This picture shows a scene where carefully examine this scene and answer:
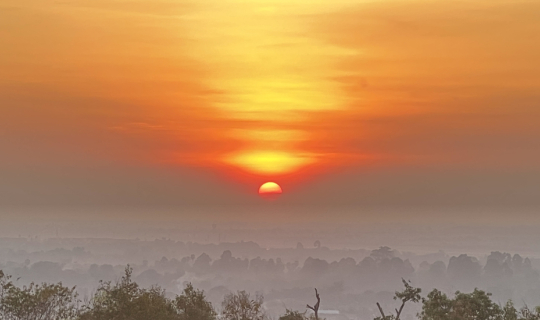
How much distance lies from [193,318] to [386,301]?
160 meters

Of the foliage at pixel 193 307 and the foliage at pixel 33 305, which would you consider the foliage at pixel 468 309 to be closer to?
the foliage at pixel 193 307

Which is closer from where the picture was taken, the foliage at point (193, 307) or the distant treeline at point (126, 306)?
the distant treeline at point (126, 306)

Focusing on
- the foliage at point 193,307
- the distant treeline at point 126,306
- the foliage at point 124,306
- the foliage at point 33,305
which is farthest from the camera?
the foliage at point 193,307

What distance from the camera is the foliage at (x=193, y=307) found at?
34.8 meters

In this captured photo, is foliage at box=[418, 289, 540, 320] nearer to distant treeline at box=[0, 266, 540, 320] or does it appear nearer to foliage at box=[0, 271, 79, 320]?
distant treeline at box=[0, 266, 540, 320]

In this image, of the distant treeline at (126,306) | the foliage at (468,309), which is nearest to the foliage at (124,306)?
the distant treeline at (126,306)

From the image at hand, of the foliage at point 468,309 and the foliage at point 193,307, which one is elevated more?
the foliage at point 193,307

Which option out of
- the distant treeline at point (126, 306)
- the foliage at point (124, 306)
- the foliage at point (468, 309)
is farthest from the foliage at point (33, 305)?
the foliage at point (468, 309)

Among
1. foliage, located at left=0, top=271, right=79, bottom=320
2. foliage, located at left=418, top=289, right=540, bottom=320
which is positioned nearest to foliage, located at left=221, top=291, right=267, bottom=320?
foliage, located at left=0, top=271, right=79, bottom=320

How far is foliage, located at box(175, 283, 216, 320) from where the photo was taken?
3475cm

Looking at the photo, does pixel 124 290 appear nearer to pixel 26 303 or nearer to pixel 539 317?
pixel 26 303

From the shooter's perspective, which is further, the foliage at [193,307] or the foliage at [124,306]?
the foliage at [193,307]

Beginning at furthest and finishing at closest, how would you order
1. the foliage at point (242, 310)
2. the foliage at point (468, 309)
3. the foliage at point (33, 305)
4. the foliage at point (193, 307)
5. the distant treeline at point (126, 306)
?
the foliage at point (242, 310) → the foliage at point (193, 307) → the foliage at point (33, 305) → the distant treeline at point (126, 306) → the foliage at point (468, 309)

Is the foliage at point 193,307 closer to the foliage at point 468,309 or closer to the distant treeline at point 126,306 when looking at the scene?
the distant treeline at point 126,306
